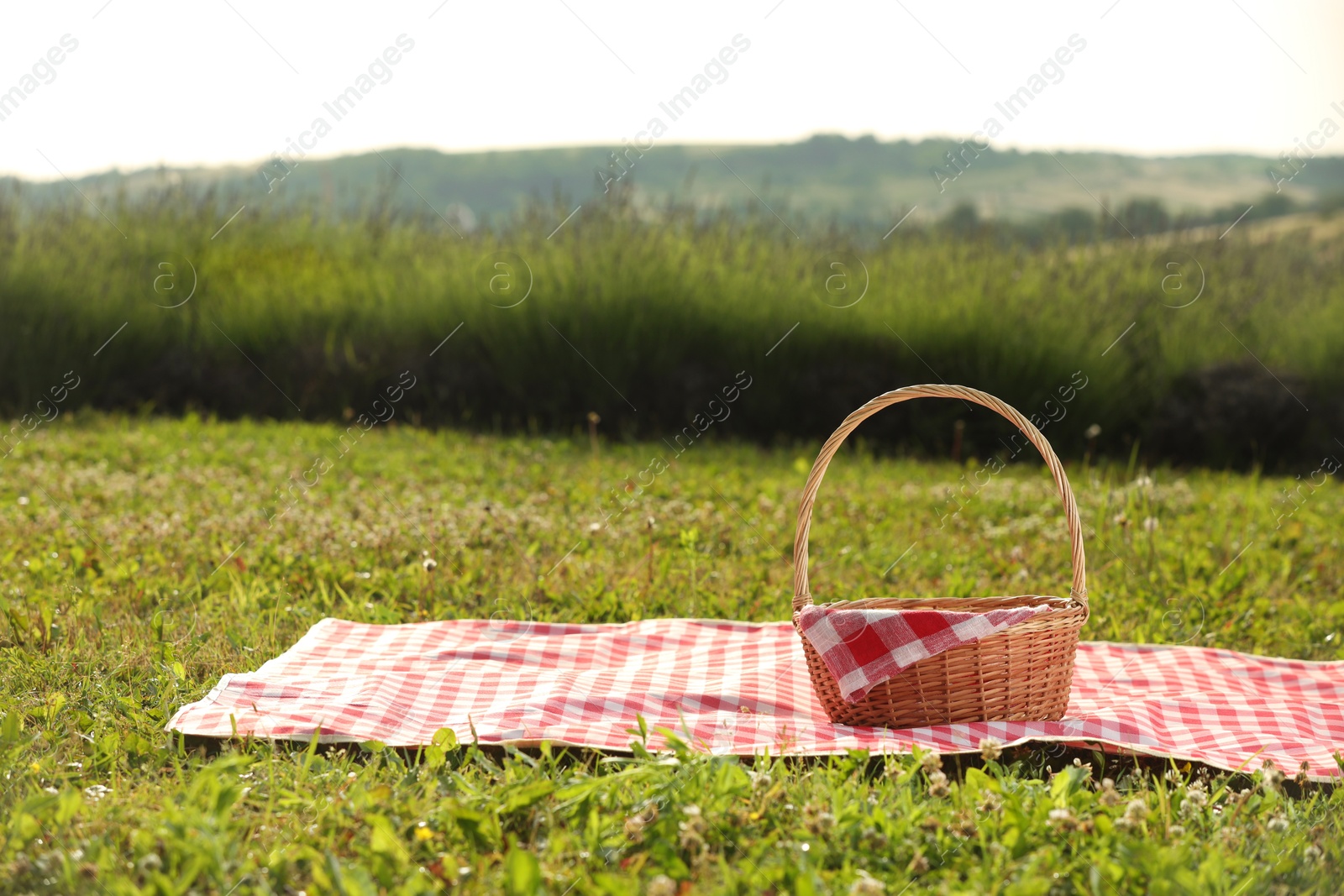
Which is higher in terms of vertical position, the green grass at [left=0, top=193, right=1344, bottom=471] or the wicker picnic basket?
the green grass at [left=0, top=193, right=1344, bottom=471]

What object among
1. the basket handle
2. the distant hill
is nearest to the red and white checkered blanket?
the basket handle

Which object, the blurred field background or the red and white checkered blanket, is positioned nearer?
the red and white checkered blanket

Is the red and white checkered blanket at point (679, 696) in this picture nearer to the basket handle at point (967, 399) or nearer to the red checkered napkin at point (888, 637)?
the red checkered napkin at point (888, 637)

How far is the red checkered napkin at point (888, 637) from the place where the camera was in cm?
272

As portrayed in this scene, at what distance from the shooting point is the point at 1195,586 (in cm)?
441

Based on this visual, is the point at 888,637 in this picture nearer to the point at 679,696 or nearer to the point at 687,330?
the point at 679,696

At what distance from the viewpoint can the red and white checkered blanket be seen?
2.65m

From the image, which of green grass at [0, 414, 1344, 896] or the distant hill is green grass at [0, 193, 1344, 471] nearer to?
green grass at [0, 414, 1344, 896]

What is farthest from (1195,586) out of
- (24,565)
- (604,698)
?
(24,565)

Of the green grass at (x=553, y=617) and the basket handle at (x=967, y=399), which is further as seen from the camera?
the basket handle at (x=967, y=399)

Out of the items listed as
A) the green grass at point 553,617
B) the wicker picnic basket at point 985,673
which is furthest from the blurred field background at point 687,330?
the wicker picnic basket at point 985,673

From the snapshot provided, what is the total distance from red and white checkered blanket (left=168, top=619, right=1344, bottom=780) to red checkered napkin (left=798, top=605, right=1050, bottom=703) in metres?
0.14

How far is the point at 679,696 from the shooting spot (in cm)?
302

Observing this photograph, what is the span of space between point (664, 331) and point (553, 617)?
168 inches
